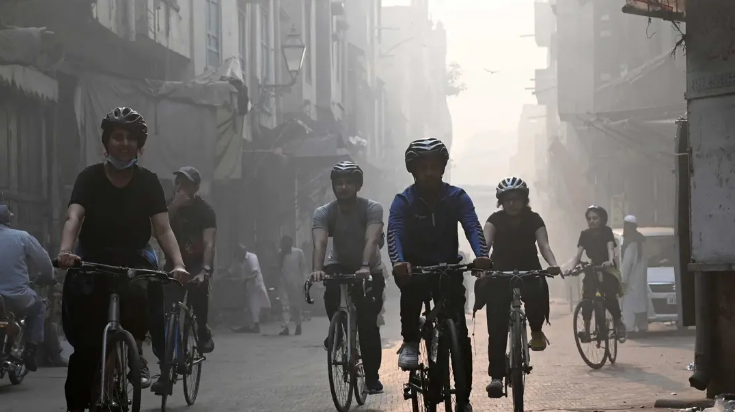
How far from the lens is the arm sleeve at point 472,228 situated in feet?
23.5

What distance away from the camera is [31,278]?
11805 mm

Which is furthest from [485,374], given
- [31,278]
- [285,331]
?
[285,331]

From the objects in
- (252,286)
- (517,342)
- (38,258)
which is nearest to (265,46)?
(252,286)

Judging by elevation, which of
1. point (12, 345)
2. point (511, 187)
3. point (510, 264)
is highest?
point (511, 187)

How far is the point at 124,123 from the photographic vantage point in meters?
6.46

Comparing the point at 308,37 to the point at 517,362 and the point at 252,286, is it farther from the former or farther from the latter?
the point at 517,362

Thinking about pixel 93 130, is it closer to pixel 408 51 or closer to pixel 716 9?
pixel 716 9

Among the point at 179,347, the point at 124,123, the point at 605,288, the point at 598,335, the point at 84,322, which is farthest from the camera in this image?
the point at 605,288

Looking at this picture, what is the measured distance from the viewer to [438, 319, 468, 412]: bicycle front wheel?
6.82 meters

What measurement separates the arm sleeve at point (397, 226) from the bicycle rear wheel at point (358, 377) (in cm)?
210

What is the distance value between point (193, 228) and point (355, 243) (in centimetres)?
131

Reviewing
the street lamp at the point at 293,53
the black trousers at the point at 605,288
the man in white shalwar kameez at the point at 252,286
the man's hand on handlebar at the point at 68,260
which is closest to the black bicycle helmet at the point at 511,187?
the man's hand on handlebar at the point at 68,260

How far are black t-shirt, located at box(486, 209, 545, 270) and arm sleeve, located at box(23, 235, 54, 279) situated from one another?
4.39 m

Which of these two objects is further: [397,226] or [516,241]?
[516,241]
